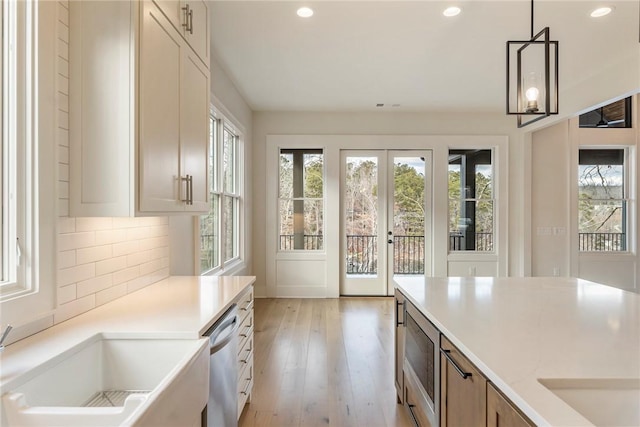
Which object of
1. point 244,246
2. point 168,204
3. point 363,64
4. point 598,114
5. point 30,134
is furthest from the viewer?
point 598,114

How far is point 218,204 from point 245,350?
1.97 metres

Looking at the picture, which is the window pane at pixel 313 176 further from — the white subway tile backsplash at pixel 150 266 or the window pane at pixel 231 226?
the white subway tile backsplash at pixel 150 266

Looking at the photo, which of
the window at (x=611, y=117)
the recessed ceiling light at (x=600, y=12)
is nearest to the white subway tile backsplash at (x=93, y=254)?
the recessed ceiling light at (x=600, y=12)

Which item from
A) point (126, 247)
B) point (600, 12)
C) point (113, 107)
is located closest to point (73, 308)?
point (126, 247)

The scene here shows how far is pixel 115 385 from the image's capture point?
1337 millimetres

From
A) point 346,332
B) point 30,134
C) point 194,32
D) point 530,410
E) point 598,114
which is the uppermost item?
point 598,114

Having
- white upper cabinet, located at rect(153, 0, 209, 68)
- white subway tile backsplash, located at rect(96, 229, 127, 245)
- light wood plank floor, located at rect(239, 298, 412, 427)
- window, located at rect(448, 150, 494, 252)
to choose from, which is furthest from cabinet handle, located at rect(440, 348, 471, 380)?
window, located at rect(448, 150, 494, 252)

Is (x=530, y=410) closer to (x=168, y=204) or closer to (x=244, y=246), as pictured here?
(x=168, y=204)

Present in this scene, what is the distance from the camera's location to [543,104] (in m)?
2.03

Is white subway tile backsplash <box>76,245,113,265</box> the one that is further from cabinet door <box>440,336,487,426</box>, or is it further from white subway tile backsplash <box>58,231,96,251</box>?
cabinet door <box>440,336,487,426</box>

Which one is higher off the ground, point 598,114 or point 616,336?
point 598,114

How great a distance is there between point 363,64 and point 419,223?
2.68 metres

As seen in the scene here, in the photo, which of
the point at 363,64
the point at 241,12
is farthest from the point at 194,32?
the point at 363,64

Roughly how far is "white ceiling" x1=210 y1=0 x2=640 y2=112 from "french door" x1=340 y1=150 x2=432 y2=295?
103cm
